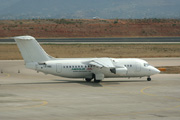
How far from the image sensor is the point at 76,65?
4784 cm

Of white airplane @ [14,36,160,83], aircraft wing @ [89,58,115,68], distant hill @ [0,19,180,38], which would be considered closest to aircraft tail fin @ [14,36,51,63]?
white airplane @ [14,36,160,83]

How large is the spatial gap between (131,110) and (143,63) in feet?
66.5

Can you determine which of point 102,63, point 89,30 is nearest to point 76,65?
point 102,63

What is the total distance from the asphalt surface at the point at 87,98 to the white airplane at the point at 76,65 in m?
1.27

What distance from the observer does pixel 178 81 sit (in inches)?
1957

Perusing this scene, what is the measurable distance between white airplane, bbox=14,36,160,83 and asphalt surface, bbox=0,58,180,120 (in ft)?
4.16

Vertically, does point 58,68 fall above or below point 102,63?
below

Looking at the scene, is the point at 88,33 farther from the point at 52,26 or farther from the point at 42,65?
the point at 42,65

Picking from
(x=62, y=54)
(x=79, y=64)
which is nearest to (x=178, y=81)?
(x=79, y=64)

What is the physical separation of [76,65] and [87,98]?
1182 cm

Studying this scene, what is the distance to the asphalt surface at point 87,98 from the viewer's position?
94.7ft

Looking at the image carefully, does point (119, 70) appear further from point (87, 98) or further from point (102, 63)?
point (87, 98)

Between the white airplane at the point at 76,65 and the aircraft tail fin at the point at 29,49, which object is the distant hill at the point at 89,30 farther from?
the aircraft tail fin at the point at 29,49

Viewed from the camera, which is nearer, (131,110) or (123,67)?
(131,110)
